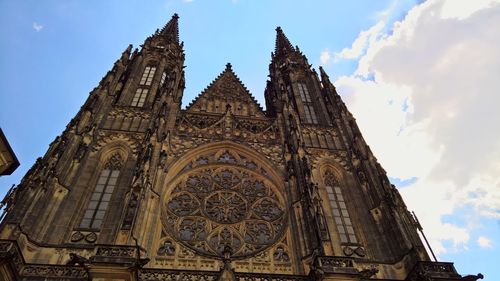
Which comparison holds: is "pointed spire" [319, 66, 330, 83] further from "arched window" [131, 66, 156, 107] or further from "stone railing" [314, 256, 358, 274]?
"stone railing" [314, 256, 358, 274]

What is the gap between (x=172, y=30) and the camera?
95.4ft

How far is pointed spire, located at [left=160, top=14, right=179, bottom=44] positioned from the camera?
2719 cm

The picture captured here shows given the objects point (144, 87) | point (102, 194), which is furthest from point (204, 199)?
point (144, 87)

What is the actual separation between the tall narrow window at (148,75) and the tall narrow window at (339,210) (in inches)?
442

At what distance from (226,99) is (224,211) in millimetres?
8487

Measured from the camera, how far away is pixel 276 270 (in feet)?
42.2

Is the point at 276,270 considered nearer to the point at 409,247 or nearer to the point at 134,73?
the point at 409,247

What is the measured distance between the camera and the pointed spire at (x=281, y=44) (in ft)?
95.4

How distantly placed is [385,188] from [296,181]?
342 cm

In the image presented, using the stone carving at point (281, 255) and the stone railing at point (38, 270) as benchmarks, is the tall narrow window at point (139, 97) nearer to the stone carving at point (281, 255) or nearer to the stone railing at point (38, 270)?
the stone railing at point (38, 270)

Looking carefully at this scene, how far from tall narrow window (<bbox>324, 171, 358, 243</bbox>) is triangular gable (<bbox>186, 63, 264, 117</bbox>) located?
5581mm

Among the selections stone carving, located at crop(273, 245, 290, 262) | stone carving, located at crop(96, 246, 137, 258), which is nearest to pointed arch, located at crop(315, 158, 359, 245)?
stone carving, located at crop(273, 245, 290, 262)

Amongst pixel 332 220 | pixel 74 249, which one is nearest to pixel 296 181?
pixel 332 220

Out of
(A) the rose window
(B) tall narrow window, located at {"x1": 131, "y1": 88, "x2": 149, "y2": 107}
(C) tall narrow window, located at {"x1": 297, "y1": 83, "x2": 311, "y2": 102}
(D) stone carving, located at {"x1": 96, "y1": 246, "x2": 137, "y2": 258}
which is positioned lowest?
(D) stone carving, located at {"x1": 96, "y1": 246, "x2": 137, "y2": 258}
